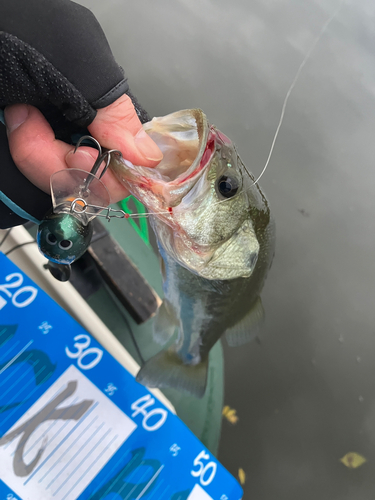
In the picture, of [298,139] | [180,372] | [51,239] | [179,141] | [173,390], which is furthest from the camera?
[298,139]

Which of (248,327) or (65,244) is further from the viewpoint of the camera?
(248,327)

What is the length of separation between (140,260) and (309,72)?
1.50 metres

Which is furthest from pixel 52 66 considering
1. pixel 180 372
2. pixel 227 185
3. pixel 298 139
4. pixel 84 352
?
pixel 298 139

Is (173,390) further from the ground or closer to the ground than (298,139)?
closer to the ground

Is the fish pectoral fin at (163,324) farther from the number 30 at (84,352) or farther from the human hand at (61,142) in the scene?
the human hand at (61,142)

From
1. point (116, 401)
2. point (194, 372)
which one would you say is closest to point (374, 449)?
point (194, 372)

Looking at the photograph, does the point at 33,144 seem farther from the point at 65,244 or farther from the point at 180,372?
the point at 180,372

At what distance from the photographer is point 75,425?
0.86m

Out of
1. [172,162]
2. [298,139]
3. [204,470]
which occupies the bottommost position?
[204,470]

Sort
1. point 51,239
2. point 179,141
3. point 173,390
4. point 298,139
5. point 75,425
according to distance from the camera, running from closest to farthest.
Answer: point 51,239 → point 179,141 → point 75,425 → point 173,390 → point 298,139

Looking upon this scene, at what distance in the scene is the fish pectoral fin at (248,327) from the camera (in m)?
1.00

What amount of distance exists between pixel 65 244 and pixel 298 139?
Result: 5.55 feet

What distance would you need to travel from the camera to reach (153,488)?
34.9 inches

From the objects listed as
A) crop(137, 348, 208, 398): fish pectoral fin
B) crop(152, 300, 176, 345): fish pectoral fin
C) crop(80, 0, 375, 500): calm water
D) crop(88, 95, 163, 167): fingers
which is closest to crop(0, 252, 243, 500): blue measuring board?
crop(137, 348, 208, 398): fish pectoral fin
